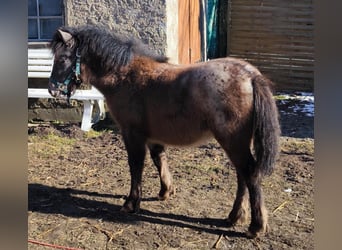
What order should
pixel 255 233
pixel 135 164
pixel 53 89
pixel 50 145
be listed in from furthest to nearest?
pixel 50 145 < pixel 53 89 < pixel 135 164 < pixel 255 233

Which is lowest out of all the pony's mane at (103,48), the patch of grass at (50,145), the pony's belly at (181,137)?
the patch of grass at (50,145)

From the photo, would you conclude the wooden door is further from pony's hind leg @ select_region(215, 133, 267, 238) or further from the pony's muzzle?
pony's hind leg @ select_region(215, 133, 267, 238)

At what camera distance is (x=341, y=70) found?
2.02ft

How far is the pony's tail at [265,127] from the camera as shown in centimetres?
345

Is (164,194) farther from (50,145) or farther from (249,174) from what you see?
(50,145)

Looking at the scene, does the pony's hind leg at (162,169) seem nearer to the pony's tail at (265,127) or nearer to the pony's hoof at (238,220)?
the pony's hoof at (238,220)

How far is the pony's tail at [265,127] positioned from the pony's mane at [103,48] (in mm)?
1176

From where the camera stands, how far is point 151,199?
4.57m

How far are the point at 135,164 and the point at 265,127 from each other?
1295 mm

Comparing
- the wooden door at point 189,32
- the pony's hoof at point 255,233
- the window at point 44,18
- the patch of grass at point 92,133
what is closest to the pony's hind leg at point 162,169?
the pony's hoof at point 255,233

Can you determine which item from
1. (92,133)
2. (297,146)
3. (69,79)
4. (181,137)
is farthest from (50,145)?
(297,146)

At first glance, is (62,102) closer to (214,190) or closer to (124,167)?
(124,167)

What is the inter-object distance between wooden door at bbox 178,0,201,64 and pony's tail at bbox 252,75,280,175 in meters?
4.37

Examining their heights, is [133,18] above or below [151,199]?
above
